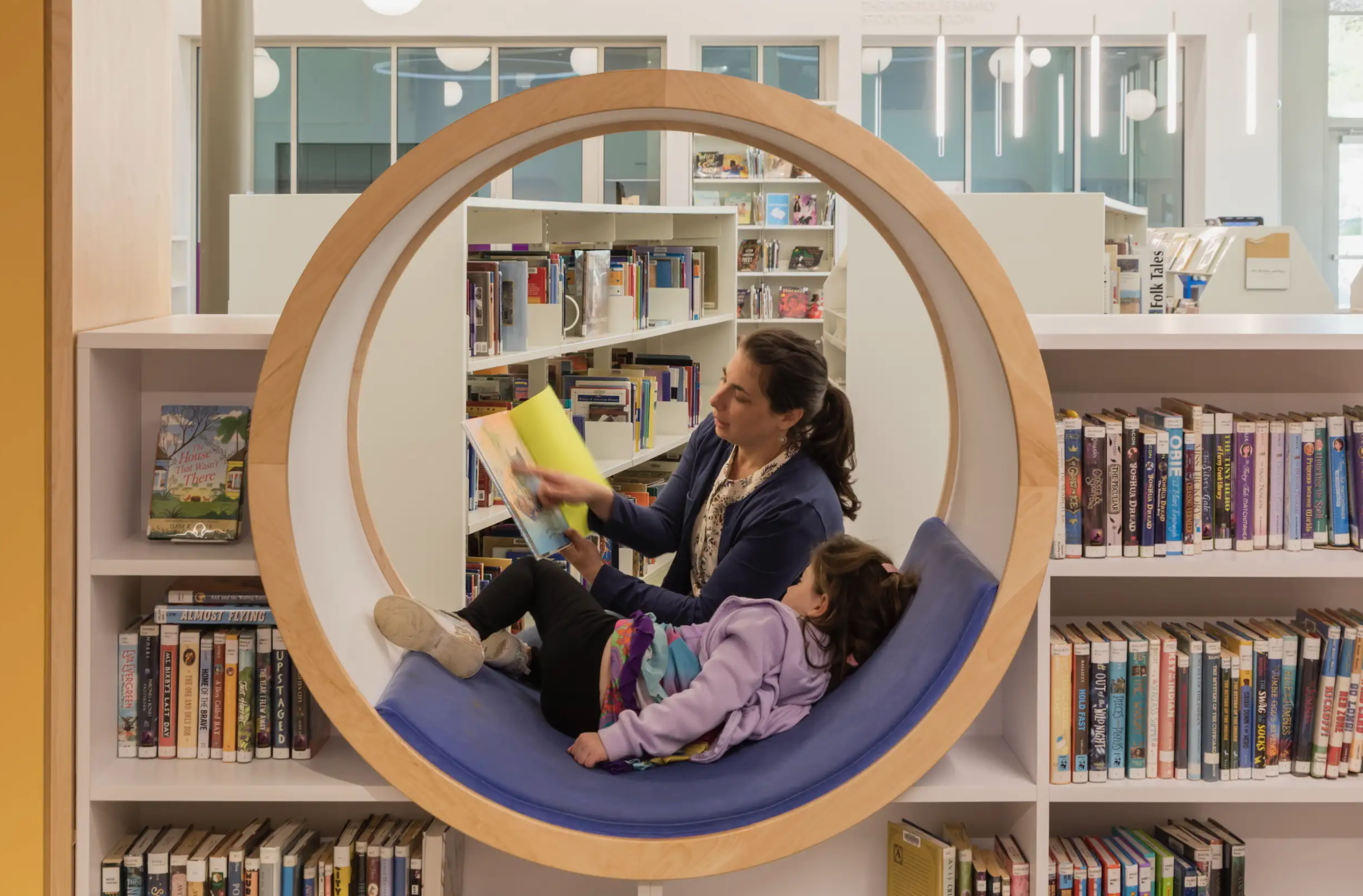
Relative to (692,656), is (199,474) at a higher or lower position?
higher

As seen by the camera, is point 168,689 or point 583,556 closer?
point 168,689

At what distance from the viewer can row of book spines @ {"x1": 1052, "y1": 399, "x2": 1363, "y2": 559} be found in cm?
193

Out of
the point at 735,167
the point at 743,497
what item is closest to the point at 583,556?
the point at 743,497

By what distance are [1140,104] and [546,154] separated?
5220 mm

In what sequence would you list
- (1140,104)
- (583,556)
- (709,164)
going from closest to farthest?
(583,556)
(709,164)
(1140,104)

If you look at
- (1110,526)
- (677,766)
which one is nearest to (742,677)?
(677,766)

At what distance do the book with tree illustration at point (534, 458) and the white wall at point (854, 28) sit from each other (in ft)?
24.9

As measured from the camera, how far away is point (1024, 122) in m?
10.8

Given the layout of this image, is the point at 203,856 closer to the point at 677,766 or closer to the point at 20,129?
the point at 677,766

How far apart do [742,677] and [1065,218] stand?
2687mm

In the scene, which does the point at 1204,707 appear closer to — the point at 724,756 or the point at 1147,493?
the point at 1147,493

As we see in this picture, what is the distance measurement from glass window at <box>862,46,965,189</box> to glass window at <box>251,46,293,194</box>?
502 centimetres

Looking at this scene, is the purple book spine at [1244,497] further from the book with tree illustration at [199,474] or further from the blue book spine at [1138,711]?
the book with tree illustration at [199,474]

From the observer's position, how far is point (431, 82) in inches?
411
